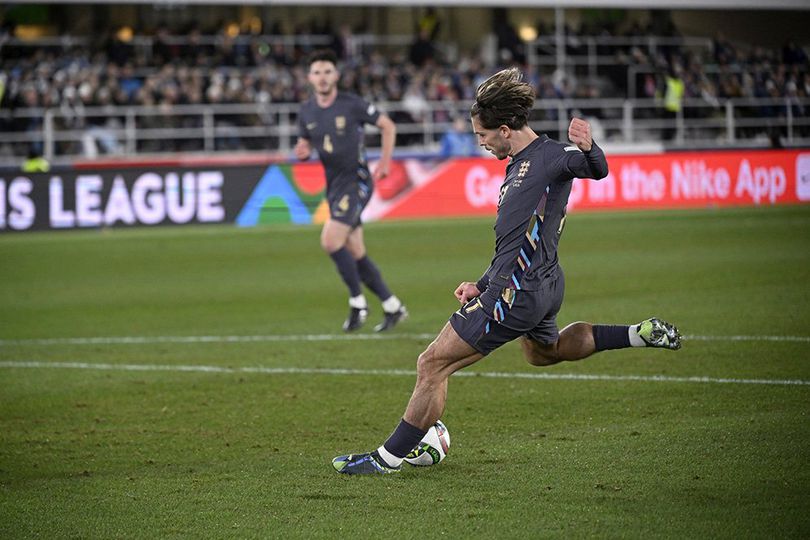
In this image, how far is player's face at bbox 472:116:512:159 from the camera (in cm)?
633

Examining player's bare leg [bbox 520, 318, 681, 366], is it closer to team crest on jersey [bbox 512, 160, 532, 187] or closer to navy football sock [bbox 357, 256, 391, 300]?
team crest on jersey [bbox 512, 160, 532, 187]

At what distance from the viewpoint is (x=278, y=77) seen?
1227 inches

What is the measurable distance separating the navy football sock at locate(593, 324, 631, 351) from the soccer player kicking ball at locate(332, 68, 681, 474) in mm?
526

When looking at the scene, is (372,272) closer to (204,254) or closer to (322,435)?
(322,435)

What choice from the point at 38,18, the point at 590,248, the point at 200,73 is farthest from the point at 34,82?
the point at 590,248

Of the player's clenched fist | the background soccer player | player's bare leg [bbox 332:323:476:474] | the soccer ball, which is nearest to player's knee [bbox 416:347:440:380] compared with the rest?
player's bare leg [bbox 332:323:476:474]

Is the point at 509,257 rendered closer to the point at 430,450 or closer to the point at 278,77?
the point at 430,450

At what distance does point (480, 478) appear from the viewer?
6457 millimetres

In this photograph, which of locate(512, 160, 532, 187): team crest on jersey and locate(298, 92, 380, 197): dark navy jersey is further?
locate(298, 92, 380, 197): dark navy jersey

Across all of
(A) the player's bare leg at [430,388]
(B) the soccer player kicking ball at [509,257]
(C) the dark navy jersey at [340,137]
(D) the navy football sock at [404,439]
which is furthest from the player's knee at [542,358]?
(C) the dark navy jersey at [340,137]

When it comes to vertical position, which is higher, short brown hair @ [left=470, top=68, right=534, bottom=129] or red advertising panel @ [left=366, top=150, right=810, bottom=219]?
short brown hair @ [left=470, top=68, right=534, bottom=129]

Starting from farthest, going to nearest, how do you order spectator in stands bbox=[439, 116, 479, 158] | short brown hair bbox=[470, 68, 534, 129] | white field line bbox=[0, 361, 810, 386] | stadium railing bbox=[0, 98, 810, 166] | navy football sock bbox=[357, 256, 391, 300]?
spectator in stands bbox=[439, 116, 479, 158], stadium railing bbox=[0, 98, 810, 166], navy football sock bbox=[357, 256, 391, 300], white field line bbox=[0, 361, 810, 386], short brown hair bbox=[470, 68, 534, 129]

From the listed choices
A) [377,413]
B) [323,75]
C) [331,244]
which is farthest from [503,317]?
[323,75]

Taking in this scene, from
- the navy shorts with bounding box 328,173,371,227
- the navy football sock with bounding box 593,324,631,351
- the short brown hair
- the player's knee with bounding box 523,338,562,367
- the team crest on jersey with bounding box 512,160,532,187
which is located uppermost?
the short brown hair
